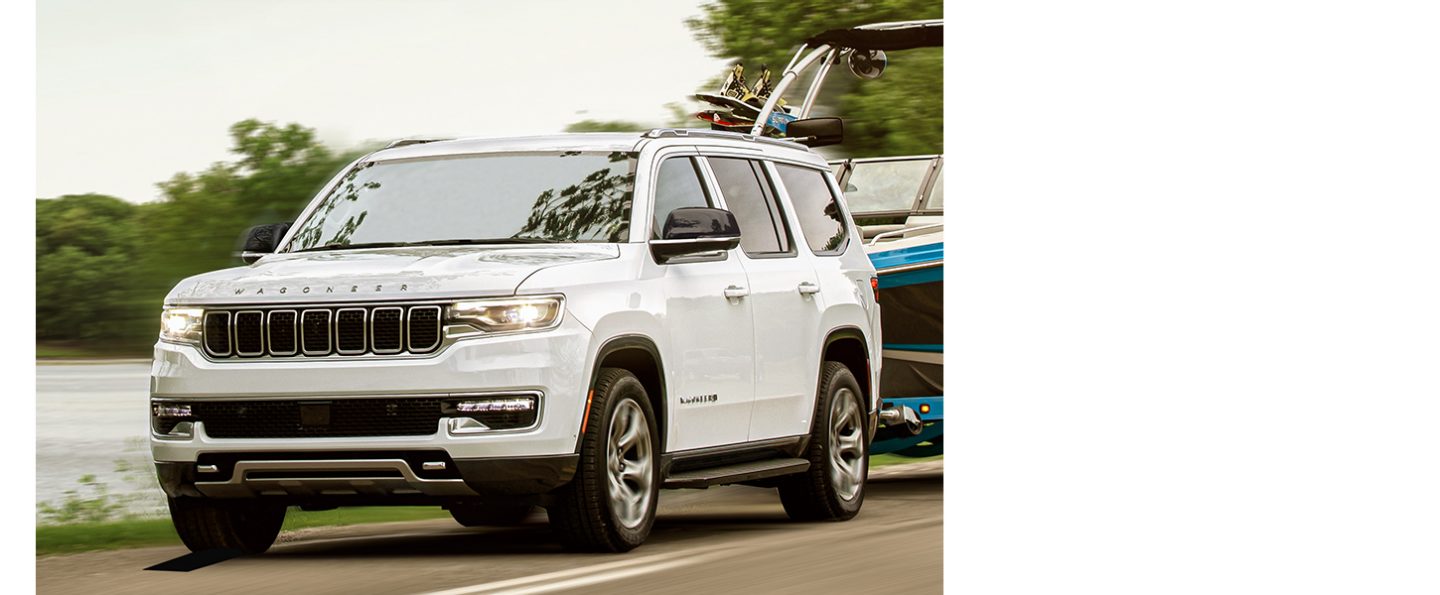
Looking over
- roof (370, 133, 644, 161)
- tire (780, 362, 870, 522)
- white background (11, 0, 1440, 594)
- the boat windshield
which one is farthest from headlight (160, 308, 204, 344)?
the boat windshield

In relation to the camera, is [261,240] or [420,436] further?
[261,240]

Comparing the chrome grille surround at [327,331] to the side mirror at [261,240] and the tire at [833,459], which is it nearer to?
the side mirror at [261,240]

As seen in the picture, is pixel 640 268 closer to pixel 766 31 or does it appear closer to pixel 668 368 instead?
pixel 668 368

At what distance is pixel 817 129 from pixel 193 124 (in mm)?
4364

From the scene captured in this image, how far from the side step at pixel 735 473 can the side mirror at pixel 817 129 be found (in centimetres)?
429

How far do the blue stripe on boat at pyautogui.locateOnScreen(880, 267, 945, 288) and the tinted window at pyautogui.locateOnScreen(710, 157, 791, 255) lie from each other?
83.0 inches

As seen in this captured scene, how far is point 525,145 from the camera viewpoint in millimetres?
10570

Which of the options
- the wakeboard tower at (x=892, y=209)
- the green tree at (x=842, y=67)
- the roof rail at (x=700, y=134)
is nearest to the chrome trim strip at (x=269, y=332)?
the roof rail at (x=700, y=134)

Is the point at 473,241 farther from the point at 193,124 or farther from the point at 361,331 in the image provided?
the point at 193,124
